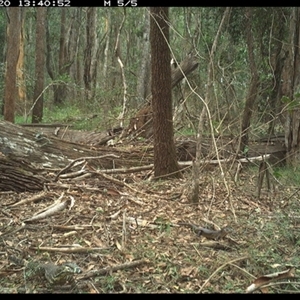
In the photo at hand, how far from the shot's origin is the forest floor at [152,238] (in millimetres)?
3574

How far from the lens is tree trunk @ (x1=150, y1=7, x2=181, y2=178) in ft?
20.6

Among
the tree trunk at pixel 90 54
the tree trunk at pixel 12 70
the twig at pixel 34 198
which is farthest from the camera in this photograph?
the tree trunk at pixel 90 54

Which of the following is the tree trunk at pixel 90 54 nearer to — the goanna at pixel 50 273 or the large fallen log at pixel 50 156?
the large fallen log at pixel 50 156

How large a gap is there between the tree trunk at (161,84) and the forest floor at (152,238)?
561 mm

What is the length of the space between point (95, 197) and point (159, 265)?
2.04 metres

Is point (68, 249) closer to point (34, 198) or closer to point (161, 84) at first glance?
point (34, 198)

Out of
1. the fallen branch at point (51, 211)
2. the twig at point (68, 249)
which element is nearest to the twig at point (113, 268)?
the twig at point (68, 249)

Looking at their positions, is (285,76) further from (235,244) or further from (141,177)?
(235,244)

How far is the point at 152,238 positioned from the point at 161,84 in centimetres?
262

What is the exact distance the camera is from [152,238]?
4422 millimetres

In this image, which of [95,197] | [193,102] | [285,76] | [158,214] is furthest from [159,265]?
[193,102]

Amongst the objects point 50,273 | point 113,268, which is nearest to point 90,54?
point 113,268

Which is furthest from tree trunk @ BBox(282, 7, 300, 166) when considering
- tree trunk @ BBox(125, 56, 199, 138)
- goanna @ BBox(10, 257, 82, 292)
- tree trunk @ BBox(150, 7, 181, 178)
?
goanna @ BBox(10, 257, 82, 292)

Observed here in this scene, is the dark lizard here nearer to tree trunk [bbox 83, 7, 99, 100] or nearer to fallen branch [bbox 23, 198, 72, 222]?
fallen branch [bbox 23, 198, 72, 222]
